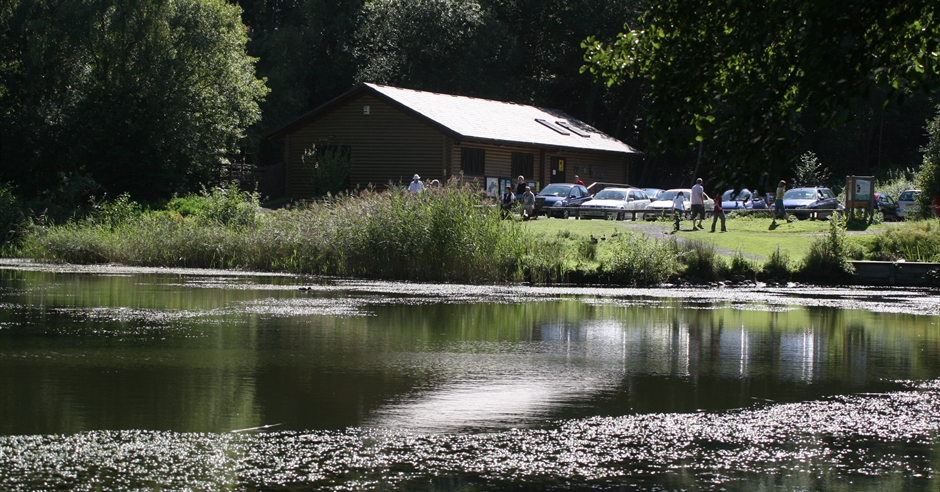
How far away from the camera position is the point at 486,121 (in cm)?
5703

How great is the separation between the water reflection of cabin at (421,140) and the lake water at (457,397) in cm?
3151

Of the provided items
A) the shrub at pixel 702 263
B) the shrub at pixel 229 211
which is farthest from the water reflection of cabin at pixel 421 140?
the shrub at pixel 702 263

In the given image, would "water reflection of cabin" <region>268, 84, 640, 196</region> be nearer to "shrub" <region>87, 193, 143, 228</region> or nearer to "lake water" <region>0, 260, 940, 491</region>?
"shrub" <region>87, 193, 143, 228</region>

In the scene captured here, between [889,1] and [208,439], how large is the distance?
23.5 ft

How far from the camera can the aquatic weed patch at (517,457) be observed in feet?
28.7

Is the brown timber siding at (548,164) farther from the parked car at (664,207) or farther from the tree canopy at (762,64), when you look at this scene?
the tree canopy at (762,64)

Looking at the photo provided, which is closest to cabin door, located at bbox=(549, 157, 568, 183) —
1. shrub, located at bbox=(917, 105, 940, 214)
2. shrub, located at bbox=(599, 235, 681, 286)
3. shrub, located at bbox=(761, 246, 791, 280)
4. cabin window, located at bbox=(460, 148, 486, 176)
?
cabin window, located at bbox=(460, 148, 486, 176)

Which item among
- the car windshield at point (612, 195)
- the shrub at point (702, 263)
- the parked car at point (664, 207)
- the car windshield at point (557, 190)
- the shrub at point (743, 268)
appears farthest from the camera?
the car windshield at point (557, 190)

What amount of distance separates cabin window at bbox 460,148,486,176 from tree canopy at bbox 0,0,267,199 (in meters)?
12.5

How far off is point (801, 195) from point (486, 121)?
1556 cm

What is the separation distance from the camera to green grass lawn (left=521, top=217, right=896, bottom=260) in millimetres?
35500

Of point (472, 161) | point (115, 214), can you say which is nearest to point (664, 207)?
point (472, 161)

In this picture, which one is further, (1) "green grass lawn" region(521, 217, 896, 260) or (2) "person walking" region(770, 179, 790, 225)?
(2) "person walking" region(770, 179, 790, 225)

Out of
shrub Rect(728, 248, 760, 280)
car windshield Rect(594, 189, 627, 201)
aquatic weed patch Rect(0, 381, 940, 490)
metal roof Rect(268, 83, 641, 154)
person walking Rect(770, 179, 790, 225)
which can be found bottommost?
aquatic weed patch Rect(0, 381, 940, 490)
